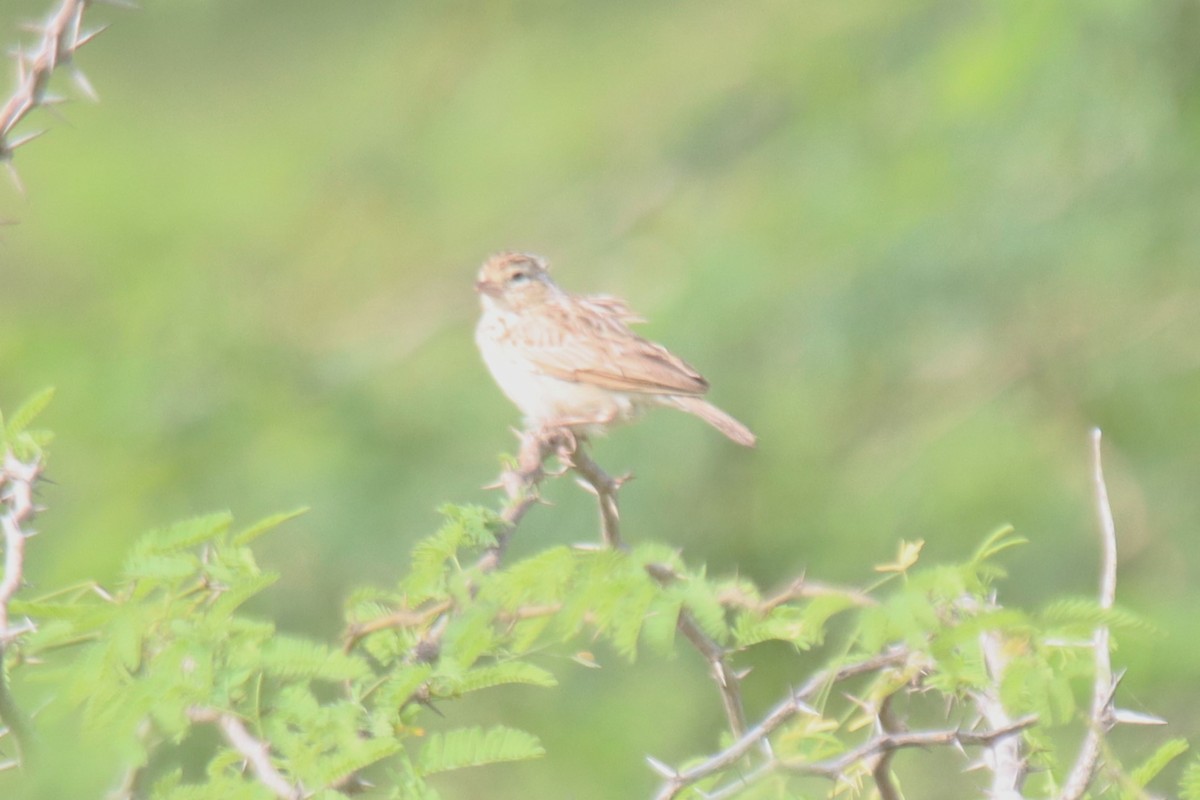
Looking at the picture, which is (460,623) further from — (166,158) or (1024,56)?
(166,158)

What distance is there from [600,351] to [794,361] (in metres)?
3.10

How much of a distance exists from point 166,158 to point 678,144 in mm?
5244

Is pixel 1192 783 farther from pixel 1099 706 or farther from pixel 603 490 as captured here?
pixel 603 490

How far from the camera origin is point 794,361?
353 inches

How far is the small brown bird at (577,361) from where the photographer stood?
5770 millimetres

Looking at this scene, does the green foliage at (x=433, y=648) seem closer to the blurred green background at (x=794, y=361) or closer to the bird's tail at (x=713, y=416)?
the bird's tail at (x=713, y=416)

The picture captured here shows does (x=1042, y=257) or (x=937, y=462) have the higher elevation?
(x=1042, y=257)

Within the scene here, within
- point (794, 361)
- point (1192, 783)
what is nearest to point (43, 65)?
point (1192, 783)

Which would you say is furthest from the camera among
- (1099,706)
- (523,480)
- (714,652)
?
(523,480)

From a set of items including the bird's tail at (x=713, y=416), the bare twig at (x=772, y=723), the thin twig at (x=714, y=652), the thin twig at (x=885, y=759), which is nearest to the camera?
the bare twig at (x=772, y=723)

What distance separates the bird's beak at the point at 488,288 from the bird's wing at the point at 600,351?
193mm

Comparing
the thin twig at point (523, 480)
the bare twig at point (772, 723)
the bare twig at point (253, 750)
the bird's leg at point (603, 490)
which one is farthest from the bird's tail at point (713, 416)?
the bare twig at point (253, 750)

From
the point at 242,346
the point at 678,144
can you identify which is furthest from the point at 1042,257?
the point at 242,346

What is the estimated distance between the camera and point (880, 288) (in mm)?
8625
